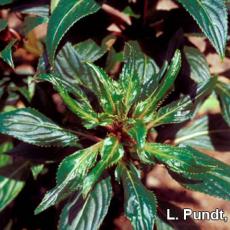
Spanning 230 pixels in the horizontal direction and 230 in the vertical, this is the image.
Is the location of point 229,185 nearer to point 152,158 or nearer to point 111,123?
point 152,158

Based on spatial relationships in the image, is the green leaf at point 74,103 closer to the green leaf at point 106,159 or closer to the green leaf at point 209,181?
the green leaf at point 106,159

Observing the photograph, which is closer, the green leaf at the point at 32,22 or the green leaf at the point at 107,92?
the green leaf at the point at 107,92

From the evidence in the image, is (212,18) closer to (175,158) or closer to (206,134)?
(175,158)

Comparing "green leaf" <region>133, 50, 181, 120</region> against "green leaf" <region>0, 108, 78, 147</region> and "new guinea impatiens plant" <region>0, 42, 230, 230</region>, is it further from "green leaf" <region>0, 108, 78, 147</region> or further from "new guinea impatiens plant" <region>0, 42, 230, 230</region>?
"green leaf" <region>0, 108, 78, 147</region>

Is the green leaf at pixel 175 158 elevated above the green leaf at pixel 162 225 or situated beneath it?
elevated above

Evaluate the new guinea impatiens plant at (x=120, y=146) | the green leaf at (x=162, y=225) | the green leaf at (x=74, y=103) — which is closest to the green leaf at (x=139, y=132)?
the new guinea impatiens plant at (x=120, y=146)

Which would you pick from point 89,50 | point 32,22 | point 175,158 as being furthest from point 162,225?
point 32,22

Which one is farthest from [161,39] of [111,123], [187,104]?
[111,123]

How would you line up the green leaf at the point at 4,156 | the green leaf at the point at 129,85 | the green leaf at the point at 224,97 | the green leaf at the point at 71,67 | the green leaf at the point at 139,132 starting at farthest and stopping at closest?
the green leaf at the point at 4,156 → the green leaf at the point at 224,97 → the green leaf at the point at 71,67 → the green leaf at the point at 129,85 → the green leaf at the point at 139,132
